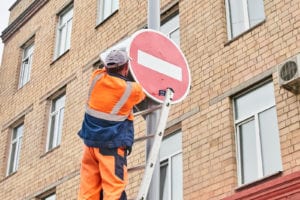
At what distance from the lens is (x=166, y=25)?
12523 mm

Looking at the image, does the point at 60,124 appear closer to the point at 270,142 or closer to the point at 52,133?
the point at 52,133

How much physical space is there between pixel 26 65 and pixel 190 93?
9.10 meters

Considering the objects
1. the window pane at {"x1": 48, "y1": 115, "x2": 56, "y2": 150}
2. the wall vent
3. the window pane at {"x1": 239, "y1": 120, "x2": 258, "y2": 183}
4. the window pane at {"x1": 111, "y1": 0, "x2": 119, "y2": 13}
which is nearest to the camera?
the wall vent

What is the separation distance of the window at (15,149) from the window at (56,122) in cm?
157

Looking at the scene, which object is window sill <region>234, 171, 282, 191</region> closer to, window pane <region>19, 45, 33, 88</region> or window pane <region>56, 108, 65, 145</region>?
window pane <region>56, 108, 65, 145</region>

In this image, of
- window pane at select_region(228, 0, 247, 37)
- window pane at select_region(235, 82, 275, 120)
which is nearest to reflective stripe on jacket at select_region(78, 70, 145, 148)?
window pane at select_region(235, 82, 275, 120)

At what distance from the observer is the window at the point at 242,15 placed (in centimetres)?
1028

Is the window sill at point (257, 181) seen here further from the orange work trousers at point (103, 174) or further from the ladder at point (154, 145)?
the orange work trousers at point (103, 174)

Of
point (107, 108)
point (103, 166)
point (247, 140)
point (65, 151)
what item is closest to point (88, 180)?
point (103, 166)

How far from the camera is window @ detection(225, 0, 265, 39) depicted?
405 inches

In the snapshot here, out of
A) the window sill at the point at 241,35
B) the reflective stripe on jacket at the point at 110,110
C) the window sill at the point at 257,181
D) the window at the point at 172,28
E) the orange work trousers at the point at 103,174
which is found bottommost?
the orange work trousers at the point at 103,174

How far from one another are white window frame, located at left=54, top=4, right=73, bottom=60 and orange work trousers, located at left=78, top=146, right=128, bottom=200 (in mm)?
12089

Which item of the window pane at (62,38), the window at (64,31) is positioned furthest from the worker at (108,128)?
the window pane at (62,38)

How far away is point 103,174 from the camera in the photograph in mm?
4035
